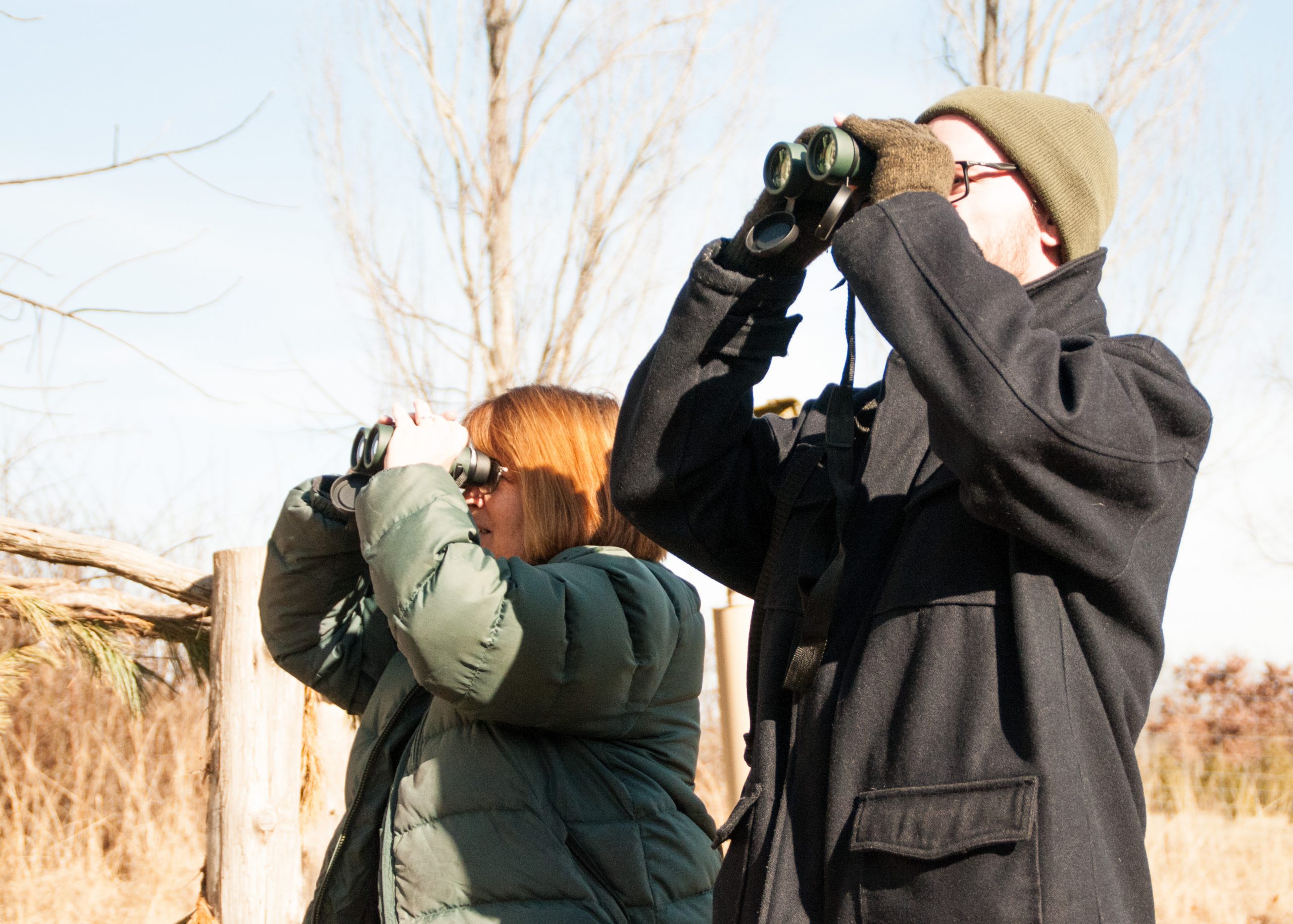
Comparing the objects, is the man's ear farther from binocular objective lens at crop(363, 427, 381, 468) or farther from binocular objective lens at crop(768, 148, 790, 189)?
binocular objective lens at crop(363, 427, 381, 468)

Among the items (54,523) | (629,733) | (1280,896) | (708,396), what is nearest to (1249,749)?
(1280,896)

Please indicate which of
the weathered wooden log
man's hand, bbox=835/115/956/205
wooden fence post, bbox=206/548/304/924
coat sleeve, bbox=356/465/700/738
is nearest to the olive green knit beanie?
man's hand, bbox=835/115/956/205

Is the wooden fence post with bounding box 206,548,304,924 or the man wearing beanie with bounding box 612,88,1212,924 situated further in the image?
the wooden fence post with bounding box 206,548,304,924

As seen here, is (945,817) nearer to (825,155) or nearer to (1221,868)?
(825,155)

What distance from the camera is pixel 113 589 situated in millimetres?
3688

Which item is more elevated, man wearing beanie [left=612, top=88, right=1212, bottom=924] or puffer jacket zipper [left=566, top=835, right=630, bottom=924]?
man wearing beanie [left=612, top=88, right=1212, bottom=924]

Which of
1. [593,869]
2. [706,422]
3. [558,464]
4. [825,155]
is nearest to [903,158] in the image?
[825,155]

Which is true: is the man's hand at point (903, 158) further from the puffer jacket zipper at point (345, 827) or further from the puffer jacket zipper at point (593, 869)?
the puffer jacket zipper at point (345, 827)

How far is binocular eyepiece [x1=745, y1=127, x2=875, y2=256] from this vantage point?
1328mm

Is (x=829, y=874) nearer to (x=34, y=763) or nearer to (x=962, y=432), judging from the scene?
(x=962, y=432)

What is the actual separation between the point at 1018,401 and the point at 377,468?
1256mm

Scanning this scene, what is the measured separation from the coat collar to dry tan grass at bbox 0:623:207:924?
4125mm

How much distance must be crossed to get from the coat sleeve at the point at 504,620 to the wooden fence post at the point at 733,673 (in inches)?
108

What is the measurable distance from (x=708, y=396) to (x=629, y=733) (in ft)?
2.19
